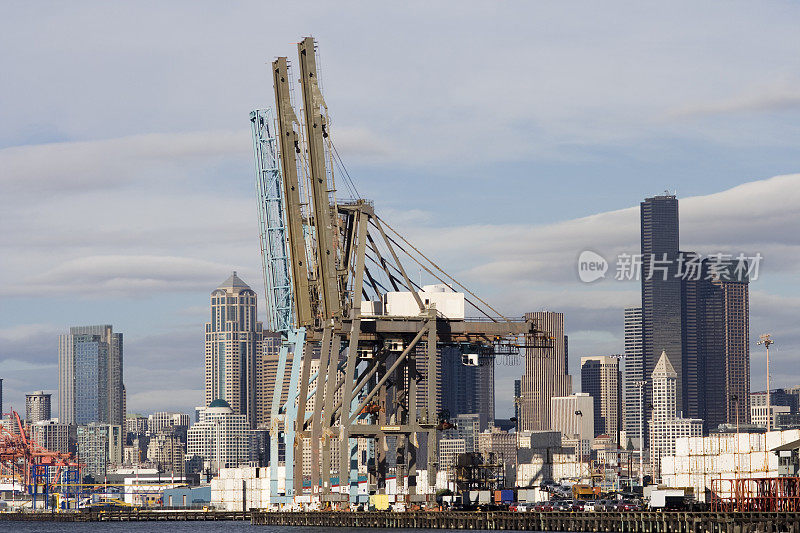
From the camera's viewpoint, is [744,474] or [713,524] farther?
[744,474]

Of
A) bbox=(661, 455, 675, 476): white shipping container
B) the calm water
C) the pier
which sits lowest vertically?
the calm water

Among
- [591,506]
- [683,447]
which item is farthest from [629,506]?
[683,447]

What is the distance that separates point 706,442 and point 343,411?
2696cm

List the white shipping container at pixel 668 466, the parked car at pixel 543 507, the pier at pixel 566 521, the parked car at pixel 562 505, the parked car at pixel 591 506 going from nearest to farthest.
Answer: the pier at pixel 566 521 → the parked car at pixel 591 506 → the parked car at pixel 543 507 → the parked car at pixel 562 505 → the white shipping container at pixel 668 466

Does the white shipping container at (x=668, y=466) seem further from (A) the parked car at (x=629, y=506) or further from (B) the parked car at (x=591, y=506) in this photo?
(B) the parked car at (x=591, y=506)

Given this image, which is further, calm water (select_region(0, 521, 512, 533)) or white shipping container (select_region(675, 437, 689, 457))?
white shipping container (select_region(675, 437, 689, 457))

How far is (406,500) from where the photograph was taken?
106438mm

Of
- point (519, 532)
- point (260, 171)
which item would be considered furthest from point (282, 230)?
point (519, 532)

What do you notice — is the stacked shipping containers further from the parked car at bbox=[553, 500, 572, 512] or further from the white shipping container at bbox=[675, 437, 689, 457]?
the parked car at bbox=[553, 500, 572, 512]

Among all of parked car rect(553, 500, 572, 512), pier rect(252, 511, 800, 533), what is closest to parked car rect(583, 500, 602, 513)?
parked car rect(553, 500, 572, 512)

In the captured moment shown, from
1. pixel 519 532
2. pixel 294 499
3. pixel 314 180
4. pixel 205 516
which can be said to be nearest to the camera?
pixel 519 532

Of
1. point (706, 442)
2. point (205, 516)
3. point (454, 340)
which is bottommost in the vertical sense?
point (205, 516)

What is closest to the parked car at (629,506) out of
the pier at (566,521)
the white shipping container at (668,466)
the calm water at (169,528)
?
the pier at (566,521)

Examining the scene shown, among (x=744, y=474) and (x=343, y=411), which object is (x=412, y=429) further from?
(x=744, y=474)
